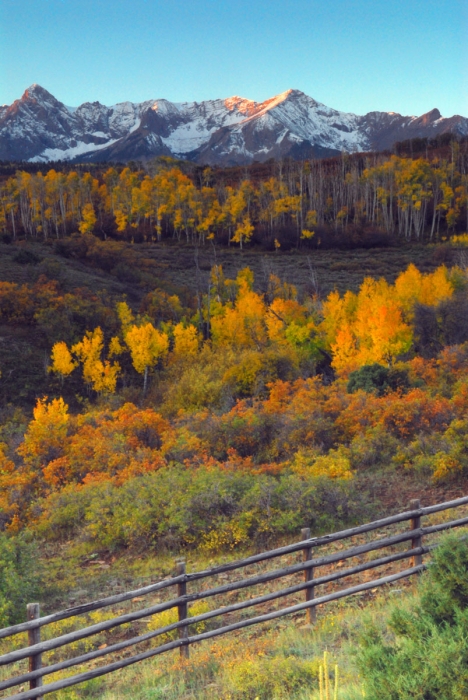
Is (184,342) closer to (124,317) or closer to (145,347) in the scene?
(145,347)

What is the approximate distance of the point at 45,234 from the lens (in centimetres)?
7025

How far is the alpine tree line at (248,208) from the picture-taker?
7694 centimetres

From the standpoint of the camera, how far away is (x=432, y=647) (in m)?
3.14

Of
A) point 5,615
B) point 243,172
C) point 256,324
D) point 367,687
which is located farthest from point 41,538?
point 243,172

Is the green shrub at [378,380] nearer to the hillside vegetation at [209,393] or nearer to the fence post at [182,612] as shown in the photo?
the hillside vegetation at [209,393]

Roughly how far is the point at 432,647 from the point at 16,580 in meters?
7.64

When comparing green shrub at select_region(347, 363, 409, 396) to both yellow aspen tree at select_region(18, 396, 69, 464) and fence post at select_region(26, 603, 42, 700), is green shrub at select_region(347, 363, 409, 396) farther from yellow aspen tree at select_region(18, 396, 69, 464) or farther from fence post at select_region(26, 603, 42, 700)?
fence post at select_region(26, 603, 42, 700)

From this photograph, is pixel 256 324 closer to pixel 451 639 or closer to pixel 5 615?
pixel 5 615

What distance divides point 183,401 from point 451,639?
74.0 feet

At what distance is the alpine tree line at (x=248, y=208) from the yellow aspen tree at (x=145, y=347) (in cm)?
4297

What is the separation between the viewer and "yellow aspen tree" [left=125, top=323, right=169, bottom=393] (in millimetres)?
33094

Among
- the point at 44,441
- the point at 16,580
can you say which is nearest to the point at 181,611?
the point at 16,580

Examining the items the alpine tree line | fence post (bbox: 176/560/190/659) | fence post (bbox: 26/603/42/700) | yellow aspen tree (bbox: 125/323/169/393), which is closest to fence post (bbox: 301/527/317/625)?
fence post (bbox: 176/560/190/659)

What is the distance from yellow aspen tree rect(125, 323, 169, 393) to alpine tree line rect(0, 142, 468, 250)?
42971 mm
